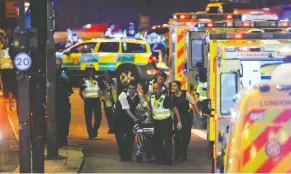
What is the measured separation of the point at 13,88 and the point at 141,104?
8069mm

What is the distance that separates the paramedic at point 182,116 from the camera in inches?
536

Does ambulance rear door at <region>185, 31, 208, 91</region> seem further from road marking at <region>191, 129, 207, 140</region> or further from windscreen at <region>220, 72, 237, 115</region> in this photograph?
windscreen at <region>220, 72, 237, 115</region>

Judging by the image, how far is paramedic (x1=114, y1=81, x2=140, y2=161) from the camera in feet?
44.4

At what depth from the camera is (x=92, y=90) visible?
16516mm

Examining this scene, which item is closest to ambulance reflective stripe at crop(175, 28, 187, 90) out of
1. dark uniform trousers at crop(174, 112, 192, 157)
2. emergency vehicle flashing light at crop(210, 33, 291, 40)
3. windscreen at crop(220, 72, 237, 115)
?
dark uniform trousers at crop(174, 112, 192, 157)

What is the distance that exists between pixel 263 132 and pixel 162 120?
6.43 m

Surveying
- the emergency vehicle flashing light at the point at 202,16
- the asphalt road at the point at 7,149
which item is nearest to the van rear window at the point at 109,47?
the emergency vehicle flashing light at the point at 202,16

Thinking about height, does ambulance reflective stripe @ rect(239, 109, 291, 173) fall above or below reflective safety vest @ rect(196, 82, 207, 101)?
above

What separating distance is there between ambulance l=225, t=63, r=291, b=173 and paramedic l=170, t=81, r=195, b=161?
6.77 m

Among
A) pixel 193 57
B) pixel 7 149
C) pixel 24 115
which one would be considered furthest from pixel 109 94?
pixel 24 115

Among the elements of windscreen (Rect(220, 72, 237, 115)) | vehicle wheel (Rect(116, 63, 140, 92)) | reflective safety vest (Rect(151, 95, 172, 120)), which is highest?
windscreen (Rect(220, 72, 237, 115))

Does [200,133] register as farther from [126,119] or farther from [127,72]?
[127,72]

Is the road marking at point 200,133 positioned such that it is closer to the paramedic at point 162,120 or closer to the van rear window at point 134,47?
the paramedic at point 162,120

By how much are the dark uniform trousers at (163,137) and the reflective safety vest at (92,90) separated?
3.45 m
